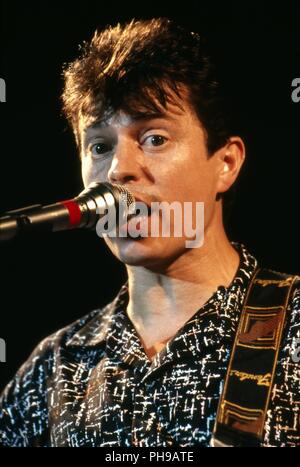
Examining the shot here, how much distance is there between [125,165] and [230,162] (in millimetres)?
519

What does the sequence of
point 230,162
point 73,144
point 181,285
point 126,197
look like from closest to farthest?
point 126,197 → point 181,285 → point 230,162 → point 73,144

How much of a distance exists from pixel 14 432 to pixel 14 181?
1165mm

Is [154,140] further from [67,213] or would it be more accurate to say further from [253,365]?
[253,365]

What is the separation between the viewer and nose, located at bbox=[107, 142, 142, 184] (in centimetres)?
220

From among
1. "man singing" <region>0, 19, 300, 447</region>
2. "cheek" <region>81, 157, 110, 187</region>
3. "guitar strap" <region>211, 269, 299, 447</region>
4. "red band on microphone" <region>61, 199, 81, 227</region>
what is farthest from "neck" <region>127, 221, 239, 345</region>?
"red band on microphone" <region>61, 199, 81, 227</region>

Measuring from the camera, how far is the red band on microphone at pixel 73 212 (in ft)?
5.44

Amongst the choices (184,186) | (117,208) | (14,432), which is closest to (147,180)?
(184,186)

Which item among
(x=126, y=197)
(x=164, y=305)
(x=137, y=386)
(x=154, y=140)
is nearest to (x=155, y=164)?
(x=154, y=140)

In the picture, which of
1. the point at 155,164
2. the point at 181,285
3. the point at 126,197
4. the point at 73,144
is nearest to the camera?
the point at 126,197

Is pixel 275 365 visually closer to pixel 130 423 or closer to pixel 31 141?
pixel 130 423

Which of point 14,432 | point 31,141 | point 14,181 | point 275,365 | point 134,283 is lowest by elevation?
point 14,432

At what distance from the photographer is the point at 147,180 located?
2.26 metres

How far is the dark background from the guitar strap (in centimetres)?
52

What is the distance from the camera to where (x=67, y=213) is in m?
1.65
